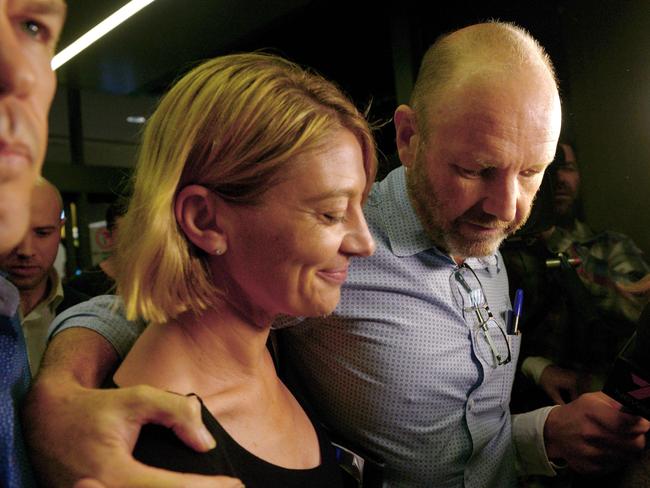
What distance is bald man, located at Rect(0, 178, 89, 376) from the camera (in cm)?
219

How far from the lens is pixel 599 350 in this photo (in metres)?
1.84

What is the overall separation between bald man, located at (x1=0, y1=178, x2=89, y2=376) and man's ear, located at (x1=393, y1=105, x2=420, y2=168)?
57.3 inches

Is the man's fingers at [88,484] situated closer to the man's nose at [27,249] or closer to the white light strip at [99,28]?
the man's nose at [27,249]

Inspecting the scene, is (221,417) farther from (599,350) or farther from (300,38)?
(300,38)

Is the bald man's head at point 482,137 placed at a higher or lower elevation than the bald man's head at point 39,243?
higher

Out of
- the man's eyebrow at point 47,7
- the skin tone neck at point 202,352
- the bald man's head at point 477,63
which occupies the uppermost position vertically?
the man's eyebrow at point 47,7

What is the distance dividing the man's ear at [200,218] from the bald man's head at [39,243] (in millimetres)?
1623

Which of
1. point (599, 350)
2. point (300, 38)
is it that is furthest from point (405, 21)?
point (599, 350)

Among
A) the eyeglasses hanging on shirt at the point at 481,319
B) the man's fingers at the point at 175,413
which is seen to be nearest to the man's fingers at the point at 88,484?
the man's fingers at the point at 175,413

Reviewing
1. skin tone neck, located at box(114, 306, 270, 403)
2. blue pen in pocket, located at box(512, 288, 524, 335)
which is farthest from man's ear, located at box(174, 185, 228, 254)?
→ blue pen in pocket, located at box(512, 288, 524, 335)

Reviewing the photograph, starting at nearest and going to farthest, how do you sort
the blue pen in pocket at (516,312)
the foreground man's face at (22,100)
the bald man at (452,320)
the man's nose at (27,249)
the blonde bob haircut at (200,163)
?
the foreground man's face at (22,100), the blonde bob haircut at (200,163), the bald man at (452,320), the blue pen in pocket at (516,312), the man's nose at (27,249)

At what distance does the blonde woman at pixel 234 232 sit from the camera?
0.84 metres

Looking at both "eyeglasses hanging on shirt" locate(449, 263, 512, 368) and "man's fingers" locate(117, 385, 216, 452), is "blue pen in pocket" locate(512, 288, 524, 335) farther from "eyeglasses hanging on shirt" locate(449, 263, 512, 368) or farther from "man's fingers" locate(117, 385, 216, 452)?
"man's fingers" locate(117, 385, 216, 452)

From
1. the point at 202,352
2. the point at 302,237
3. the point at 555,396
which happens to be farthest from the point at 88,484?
the point at 555,396
